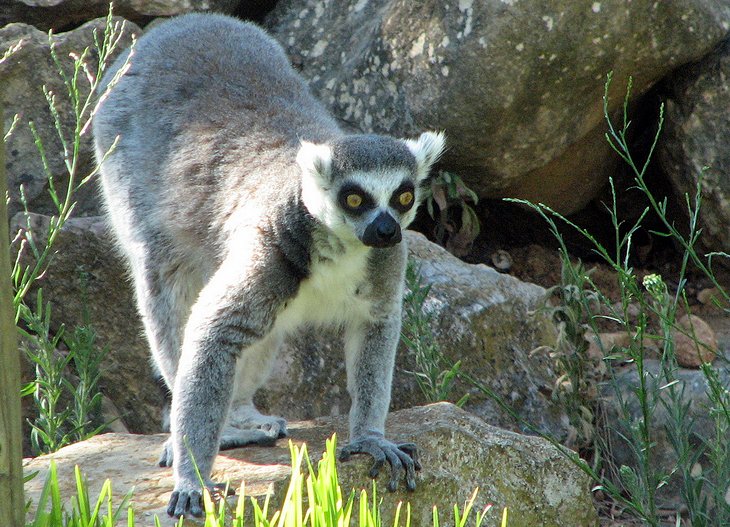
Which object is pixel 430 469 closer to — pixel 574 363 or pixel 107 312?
pixel 574 363

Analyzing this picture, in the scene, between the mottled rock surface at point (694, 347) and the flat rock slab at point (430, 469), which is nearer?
the flat rock slab at point (430, 469)

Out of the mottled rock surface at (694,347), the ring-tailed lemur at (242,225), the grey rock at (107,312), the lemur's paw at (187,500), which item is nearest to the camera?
the lemur's paw at (187,500)

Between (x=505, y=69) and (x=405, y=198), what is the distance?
2.11 metres

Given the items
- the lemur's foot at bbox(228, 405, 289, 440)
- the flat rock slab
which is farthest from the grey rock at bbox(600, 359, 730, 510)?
the lemur's foot at bbox(228, 405, 289, 440)

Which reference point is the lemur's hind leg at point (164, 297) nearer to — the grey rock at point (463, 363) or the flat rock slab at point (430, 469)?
the flat rock slab at point (430, 469)

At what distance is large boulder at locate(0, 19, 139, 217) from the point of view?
622 cm

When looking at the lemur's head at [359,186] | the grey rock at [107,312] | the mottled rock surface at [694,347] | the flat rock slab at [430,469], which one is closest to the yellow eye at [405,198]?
the lemur's head at [359,186]

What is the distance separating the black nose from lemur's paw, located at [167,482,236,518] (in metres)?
1.14

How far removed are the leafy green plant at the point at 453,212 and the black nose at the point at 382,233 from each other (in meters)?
2.36

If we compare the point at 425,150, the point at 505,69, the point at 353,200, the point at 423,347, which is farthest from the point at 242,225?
the point at 505,69

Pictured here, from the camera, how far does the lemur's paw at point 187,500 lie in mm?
3510

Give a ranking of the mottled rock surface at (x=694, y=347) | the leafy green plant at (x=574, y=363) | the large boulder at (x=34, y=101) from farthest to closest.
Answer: the large boulder at (x=34, y=101) → the mottled rock surface at (x=694, y=347) → the leafy green plant at (x=574, y=363)

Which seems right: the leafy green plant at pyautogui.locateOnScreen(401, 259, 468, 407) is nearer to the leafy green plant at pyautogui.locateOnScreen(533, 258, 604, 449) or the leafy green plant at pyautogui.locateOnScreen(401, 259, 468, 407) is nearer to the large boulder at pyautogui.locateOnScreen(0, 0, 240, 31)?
the leafy green plant at pyautogui.locateOnScreen(533, 258, 604, 449)

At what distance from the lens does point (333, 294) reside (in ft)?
13.9
